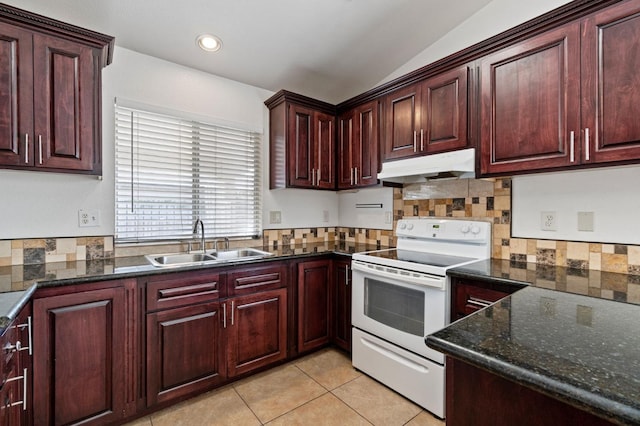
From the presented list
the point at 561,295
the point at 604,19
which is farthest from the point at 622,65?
the point at 561,295

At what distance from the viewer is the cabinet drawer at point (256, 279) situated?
2.13 m

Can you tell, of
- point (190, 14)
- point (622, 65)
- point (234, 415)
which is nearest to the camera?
point (622, 65)

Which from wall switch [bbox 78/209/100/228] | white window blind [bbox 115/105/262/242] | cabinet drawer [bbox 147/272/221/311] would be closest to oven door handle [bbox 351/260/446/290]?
cabinet drawer [bbox 147/272/221/311]

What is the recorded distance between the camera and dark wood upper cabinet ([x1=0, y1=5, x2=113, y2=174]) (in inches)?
63.4

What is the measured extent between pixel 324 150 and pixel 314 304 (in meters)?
1.41

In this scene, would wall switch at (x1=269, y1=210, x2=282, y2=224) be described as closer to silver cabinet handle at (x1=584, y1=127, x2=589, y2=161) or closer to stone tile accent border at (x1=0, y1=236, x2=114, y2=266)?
stone tile accent border at (x1=0, y1=236, x2=114, y2=266)

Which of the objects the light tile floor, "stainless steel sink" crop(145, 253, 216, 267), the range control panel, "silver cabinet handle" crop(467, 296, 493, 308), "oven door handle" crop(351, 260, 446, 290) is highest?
the range control panel

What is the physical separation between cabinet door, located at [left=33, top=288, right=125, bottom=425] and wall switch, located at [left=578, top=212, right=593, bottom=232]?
8.85ft

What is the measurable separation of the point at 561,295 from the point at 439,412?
1.05 meters

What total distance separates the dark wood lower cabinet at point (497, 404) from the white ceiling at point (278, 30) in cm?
225

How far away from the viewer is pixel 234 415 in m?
1.87

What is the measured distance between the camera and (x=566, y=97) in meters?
1.62

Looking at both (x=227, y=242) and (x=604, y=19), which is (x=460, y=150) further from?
(x=227, y=242)

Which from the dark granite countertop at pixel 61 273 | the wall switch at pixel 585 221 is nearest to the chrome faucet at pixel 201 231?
the dark granite countertop at pixel 61 273
